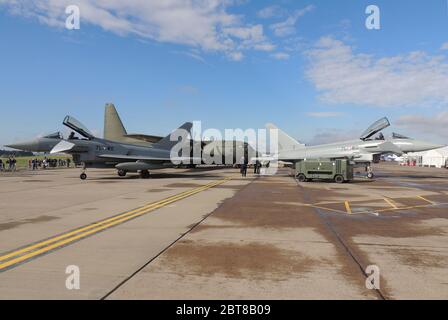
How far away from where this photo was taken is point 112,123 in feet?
118

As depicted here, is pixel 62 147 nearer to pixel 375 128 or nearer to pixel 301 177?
pixel 301 177

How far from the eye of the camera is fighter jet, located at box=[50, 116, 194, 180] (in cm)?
2414

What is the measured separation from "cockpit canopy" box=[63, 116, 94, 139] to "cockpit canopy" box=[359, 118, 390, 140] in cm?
2228

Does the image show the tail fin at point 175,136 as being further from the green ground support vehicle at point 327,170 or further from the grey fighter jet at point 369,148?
the green ground support vehicle at point 327,170

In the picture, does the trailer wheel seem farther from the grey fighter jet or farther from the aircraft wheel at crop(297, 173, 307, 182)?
the grey fighter jet

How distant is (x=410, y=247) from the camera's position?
6.64m

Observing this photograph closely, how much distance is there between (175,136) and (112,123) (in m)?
10.2

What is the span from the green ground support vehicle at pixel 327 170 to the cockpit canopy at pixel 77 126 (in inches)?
646

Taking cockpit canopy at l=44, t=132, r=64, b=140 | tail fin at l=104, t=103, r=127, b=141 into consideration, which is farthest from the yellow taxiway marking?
tail fin at l=104, t=103, r=127, b=141

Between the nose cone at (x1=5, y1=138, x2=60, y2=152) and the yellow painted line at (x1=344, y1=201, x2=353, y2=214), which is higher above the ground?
the nose cone at (x1=5, y1=138, x2=60, y2=152)

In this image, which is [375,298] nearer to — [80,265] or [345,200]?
[80,265]

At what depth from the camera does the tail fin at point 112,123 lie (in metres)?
35.8

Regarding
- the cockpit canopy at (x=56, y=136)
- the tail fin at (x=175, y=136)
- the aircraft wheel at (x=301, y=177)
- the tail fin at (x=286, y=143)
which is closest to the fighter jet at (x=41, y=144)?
the cockpit canopy at (x=56, y=136)
